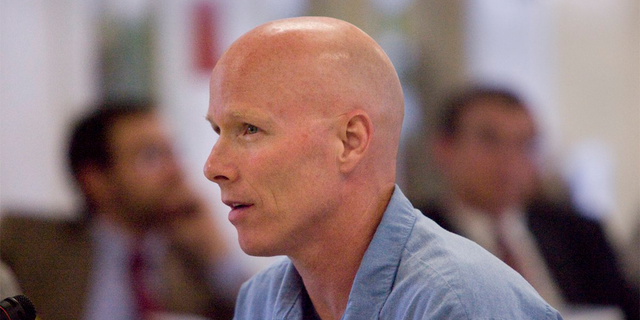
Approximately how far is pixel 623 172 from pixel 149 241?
104 inches

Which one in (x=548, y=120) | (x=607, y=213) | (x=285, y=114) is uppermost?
(x=285, y=114)

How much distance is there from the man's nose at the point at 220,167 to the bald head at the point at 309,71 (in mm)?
97

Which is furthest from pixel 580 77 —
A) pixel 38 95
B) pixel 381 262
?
pixel 381 262

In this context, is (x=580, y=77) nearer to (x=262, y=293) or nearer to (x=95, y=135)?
(x=95, y=135)

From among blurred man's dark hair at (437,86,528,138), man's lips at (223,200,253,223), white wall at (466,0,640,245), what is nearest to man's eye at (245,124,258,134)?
man's lips at (223,200,253,223)

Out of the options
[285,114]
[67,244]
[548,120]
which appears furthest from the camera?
[548,120]

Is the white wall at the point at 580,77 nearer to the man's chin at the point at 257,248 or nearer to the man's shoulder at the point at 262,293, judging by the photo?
the man's shoulder at the point at 262,293

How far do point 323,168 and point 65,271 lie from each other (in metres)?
2.30

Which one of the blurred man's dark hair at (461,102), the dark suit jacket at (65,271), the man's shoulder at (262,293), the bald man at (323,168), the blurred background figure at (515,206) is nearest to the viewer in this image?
the bald man at (323,168)

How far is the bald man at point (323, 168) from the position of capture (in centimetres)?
120

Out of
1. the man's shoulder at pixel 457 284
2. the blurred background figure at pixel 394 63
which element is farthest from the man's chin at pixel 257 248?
the blurred background figure at pixel 394 63

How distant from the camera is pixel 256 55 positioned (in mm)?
1227

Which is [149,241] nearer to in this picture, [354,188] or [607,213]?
[354,188]

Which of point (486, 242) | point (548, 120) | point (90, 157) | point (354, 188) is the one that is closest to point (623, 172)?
point (548, 120)
